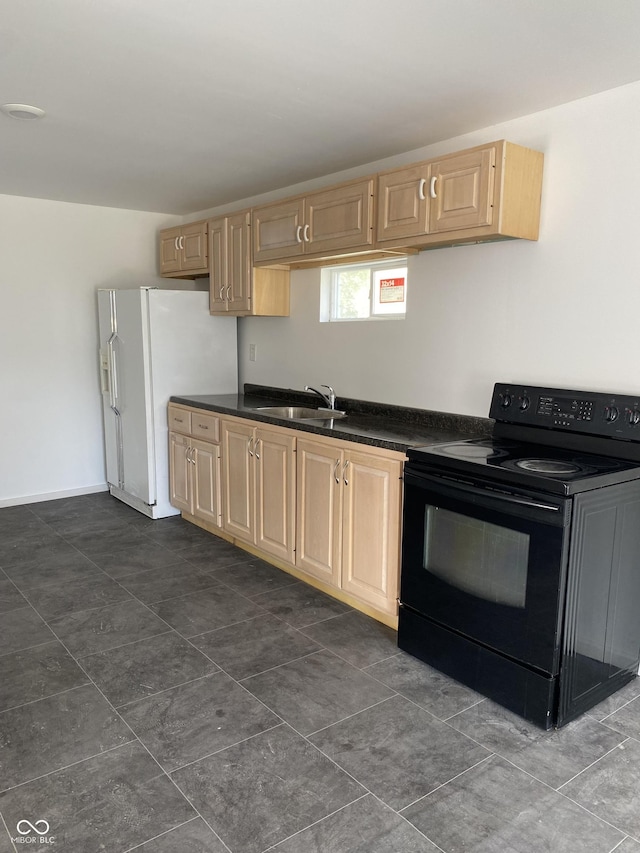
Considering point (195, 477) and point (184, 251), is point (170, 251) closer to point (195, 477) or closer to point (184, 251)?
point (184, 251)

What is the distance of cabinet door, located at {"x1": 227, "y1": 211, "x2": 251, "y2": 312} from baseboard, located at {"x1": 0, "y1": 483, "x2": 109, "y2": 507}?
2035 mm

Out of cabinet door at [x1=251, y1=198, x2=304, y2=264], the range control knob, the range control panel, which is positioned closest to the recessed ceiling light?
cabinet door at [x1=251, y1=198, x2=304, y2=264]

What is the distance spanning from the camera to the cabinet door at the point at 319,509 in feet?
9.60

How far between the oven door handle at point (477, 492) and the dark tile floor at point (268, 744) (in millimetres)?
758

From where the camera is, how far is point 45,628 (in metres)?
2.78

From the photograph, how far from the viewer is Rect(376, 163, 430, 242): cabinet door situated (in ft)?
8.90

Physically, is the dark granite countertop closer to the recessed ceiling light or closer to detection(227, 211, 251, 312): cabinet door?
detection(227, 211, 251, 312): cabinet door

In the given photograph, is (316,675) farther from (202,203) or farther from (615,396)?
(202,203)

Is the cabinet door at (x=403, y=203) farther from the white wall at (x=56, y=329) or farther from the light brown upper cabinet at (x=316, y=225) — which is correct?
the white wall at (x=56, y=329)

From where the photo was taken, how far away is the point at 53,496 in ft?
16.0

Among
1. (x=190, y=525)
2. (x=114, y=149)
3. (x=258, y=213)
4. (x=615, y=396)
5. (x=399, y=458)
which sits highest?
(x=114, y=149)

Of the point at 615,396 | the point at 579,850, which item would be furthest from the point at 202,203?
the point at 579,850

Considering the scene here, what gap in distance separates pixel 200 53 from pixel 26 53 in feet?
2.02

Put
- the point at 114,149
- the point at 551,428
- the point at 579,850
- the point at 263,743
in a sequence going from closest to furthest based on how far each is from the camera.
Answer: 1. the point at 579,850
2. the point at 263,743
3. the point at 551,428
4. the point at 114,149
